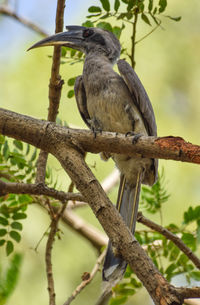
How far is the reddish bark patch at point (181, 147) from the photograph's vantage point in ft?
8.98

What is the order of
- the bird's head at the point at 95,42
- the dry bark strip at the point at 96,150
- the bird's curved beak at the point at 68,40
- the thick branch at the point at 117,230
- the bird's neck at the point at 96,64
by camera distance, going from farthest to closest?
1. the bird's head at the point at 95,42
2. the bird's neck at the point at 96,64
3. the bird's curved beak at the point at 68,40
4. the dry bark strip at the point at 96,150
5. the thick branch at the point at 117,230

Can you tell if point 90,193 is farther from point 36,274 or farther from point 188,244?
point 36,274

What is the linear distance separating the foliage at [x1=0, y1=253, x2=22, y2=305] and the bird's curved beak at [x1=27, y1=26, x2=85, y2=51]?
1609 mm

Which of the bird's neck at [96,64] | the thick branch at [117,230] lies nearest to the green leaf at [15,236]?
the thick branch at [117,230]

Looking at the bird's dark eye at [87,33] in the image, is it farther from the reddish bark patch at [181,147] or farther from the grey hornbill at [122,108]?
the reddish bark patch at [181,147]

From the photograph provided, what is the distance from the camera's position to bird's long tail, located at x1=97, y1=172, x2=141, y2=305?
328 centimetres

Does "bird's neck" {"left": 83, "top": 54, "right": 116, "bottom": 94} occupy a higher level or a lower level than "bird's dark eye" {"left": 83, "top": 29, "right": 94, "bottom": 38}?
lower

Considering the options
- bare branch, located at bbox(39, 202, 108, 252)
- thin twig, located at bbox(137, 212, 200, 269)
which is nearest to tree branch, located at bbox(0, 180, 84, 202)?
thin twig, located at bbox(137, 212, 200, 269)

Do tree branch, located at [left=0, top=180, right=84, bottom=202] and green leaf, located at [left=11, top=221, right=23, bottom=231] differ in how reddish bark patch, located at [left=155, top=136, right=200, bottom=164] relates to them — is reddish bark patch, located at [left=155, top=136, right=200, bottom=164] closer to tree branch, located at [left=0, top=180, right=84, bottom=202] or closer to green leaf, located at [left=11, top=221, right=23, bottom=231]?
tree branch, located at [left=0, top=180, right=84, bottom=202]

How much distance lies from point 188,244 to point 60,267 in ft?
9.68

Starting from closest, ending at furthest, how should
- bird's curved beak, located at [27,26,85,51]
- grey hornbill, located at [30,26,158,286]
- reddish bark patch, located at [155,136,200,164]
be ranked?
reddish bark patch, located at [155,136,200,164] < bird's curved beak, located at [27,26,85,51] < grey hornbill, located at [30,26,158,286]

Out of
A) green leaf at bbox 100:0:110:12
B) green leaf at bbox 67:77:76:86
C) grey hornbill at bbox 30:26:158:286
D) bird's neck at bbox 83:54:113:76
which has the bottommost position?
grey hornbill at bbox 30:26:158:286

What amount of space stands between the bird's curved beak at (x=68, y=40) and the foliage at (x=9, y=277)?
161cm

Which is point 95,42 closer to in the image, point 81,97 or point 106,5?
point 81,97
